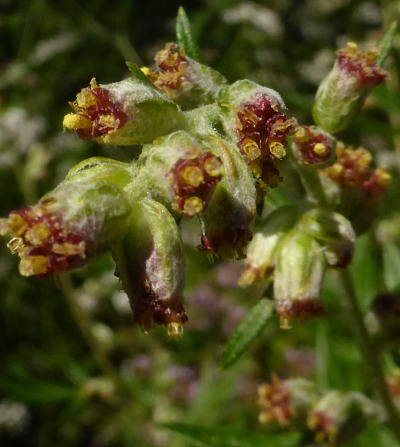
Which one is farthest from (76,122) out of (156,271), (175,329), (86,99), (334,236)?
(334,236)

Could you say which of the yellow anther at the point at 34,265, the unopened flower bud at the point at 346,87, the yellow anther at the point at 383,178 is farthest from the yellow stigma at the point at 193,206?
the yellow anther at the point at 383,178

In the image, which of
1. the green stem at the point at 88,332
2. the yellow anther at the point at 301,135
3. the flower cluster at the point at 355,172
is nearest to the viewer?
the yellow anther at the point at 301,135

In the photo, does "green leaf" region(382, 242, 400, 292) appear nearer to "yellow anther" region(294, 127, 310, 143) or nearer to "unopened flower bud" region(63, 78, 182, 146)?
"yellow anther" region(294, 127, 310, 143)

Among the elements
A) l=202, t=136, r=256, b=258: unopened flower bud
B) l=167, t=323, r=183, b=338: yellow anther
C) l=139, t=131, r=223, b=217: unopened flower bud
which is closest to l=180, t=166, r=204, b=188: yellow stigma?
l=139, t=131, r=223, b=217: unopened flower bud

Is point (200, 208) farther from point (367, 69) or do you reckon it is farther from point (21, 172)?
point (21, 172)

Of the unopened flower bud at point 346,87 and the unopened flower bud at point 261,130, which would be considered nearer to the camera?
the unopened flower bud at point 261,130

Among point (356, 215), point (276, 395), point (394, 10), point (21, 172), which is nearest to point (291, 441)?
point (276, 395)

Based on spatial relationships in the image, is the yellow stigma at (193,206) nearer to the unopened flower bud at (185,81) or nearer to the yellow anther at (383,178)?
the unopened flower bud at (185,81)
